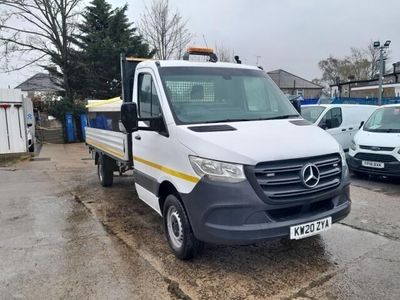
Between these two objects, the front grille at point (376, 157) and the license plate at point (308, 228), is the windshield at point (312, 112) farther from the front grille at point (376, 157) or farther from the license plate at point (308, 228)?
the license plate at point (308, 228)

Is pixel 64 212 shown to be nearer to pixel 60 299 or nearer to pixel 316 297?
pixel 60 299

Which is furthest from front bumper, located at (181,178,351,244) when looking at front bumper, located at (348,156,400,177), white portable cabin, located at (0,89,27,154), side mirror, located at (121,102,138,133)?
white portable cabin, located at (0,89,27,154)

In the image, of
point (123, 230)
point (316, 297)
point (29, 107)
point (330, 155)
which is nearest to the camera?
point (316, 297)

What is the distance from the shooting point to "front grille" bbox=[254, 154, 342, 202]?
3.32 m

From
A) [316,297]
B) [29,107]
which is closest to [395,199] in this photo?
[316,297]

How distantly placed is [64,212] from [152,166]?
9.05 feet

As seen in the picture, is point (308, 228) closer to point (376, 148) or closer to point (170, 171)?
point (170, 171)

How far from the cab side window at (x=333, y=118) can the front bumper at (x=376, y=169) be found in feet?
5.25

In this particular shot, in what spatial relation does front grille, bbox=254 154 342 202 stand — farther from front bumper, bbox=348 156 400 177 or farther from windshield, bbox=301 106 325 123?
windshield, bbox=301 106 325 123

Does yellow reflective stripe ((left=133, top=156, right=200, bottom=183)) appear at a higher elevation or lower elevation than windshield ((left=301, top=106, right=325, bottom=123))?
lower

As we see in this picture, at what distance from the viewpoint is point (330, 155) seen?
3.74m

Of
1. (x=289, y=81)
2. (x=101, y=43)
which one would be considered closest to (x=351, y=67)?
(x=289, y=81)

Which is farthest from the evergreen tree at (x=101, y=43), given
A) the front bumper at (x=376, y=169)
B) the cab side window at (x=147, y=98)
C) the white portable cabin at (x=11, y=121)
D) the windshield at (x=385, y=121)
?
the cab side window at (x=147, y=98)

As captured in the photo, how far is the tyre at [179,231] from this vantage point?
12.6 feet
